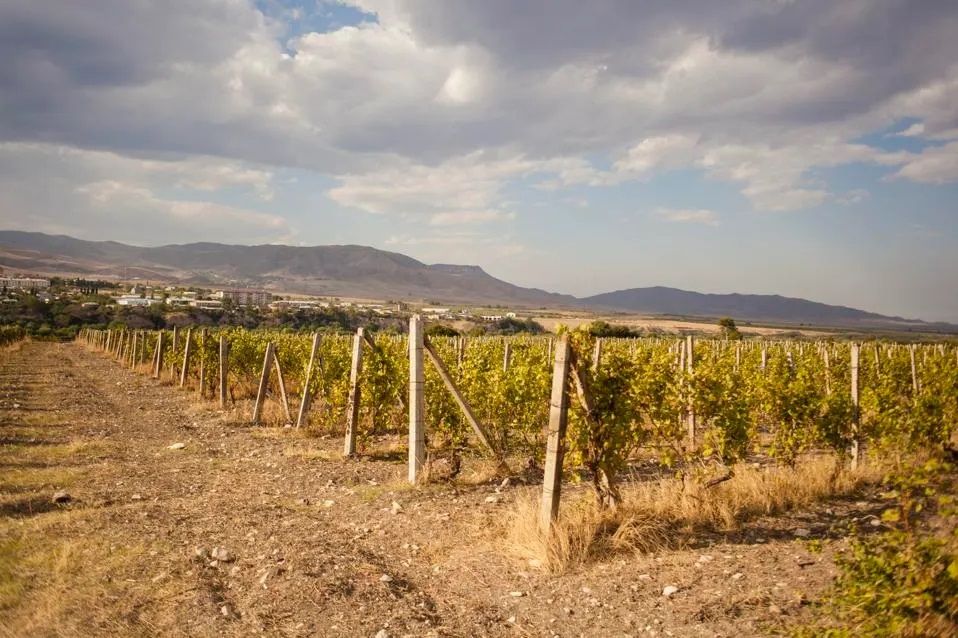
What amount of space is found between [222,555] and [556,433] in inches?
130

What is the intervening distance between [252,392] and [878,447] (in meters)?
16.7

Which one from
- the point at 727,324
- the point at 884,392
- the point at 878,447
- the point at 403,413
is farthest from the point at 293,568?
Result: the point at 727,324

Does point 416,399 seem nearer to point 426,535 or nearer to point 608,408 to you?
point 426,535

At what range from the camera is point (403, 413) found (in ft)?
36.2

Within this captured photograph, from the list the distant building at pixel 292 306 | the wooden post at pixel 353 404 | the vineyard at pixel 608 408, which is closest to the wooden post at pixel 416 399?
the vineyard at pixel 608 408

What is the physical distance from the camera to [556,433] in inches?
219

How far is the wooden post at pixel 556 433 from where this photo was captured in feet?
17.9

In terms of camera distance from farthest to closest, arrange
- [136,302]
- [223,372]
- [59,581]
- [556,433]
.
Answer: [136,302], [223,372], [556,433], [59,581]

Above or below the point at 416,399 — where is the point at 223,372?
below

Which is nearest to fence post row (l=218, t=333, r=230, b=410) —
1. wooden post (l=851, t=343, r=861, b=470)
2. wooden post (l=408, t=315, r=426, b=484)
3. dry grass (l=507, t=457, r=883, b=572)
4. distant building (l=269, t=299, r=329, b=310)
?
wooden post (l=408, t=315, r=426, b=484)

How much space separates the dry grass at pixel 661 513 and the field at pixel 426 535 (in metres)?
0.02

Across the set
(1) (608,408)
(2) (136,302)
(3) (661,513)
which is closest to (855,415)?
(3) (661,513)

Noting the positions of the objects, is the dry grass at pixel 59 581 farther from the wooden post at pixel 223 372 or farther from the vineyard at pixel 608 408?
the wooden post at pixel 223 372

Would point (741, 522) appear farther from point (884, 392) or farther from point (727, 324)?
point (727, 324)
